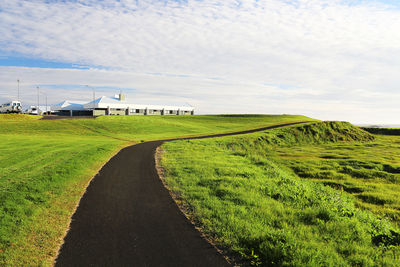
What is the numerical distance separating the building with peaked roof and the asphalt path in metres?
84.3

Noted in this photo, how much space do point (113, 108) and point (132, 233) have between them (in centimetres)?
9074

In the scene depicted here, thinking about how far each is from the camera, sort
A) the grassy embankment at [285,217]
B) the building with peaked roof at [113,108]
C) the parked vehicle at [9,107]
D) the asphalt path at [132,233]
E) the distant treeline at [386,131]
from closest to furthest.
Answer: the asphalt path at [132,233]
the grassy embankment at [285,217]
the distant treeline at [386,131]
the parked vehicle at [9,107]
the building with peaked roof at [113,108]

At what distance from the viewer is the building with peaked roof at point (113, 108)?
9044 cm

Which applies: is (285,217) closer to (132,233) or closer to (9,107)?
(132,233)

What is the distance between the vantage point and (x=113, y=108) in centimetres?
9212

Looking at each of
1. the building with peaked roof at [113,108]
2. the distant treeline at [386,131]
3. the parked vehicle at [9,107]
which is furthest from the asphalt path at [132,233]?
the distant treeline at [386,131]

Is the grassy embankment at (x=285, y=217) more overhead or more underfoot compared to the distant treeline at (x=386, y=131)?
more underfoot

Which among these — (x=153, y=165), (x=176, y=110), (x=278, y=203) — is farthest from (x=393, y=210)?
(x=176, y=110)

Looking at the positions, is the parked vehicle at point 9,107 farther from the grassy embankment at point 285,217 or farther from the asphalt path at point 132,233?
the asphalt path at point 132,233

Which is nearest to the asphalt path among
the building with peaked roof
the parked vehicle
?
the building with peaked roof

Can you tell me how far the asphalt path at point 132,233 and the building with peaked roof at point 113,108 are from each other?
84297mm

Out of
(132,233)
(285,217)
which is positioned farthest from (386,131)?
(132,233)

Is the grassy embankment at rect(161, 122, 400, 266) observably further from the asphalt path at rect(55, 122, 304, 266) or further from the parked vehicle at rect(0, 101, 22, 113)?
the parked vehicle at rect(0, 101, 22, 113)

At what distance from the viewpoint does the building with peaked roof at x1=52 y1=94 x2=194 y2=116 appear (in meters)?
90.4
